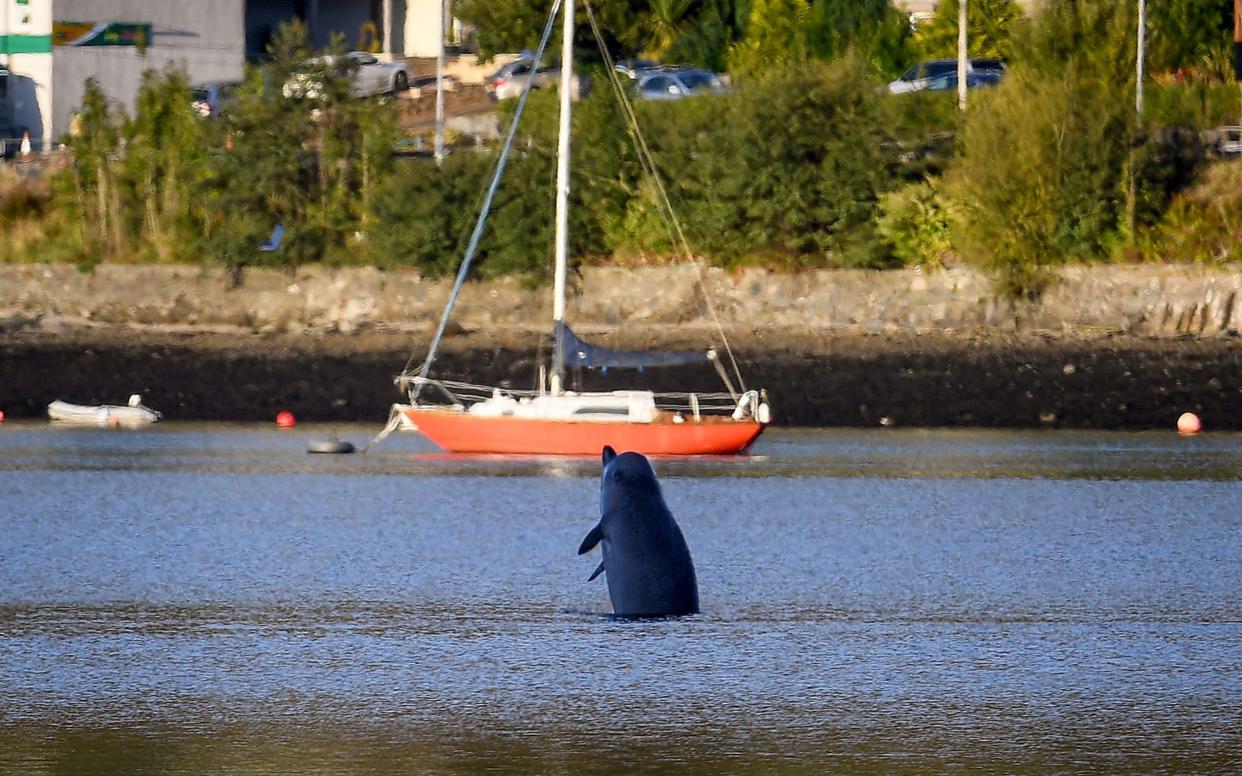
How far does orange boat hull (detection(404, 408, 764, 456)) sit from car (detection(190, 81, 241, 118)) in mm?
21383

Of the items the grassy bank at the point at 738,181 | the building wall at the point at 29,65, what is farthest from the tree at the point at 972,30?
the building wall at the point at 29,65

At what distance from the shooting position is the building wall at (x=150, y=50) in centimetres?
5688

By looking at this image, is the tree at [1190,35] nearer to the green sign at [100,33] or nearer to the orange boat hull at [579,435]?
the orange boat hull at [579,435]

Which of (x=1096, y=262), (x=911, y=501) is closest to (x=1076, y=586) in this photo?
(x=911, y=501)

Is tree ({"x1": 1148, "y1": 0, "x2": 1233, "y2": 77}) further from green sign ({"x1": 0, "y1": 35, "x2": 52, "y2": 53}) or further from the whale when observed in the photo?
the whale

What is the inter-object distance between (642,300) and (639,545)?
28371 mm

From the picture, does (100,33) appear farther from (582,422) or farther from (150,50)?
(582,422)

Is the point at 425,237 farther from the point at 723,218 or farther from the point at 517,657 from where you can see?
the point at 517,657

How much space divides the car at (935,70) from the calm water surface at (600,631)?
2612 centimetres

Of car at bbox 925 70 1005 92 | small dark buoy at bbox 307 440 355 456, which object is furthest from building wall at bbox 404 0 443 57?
small dark buoy at bbox 307 440 355 456

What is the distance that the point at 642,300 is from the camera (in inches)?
1673

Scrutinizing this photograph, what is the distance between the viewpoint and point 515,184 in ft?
146

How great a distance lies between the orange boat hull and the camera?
29234 mm

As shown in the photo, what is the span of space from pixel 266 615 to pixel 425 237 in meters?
29.0
